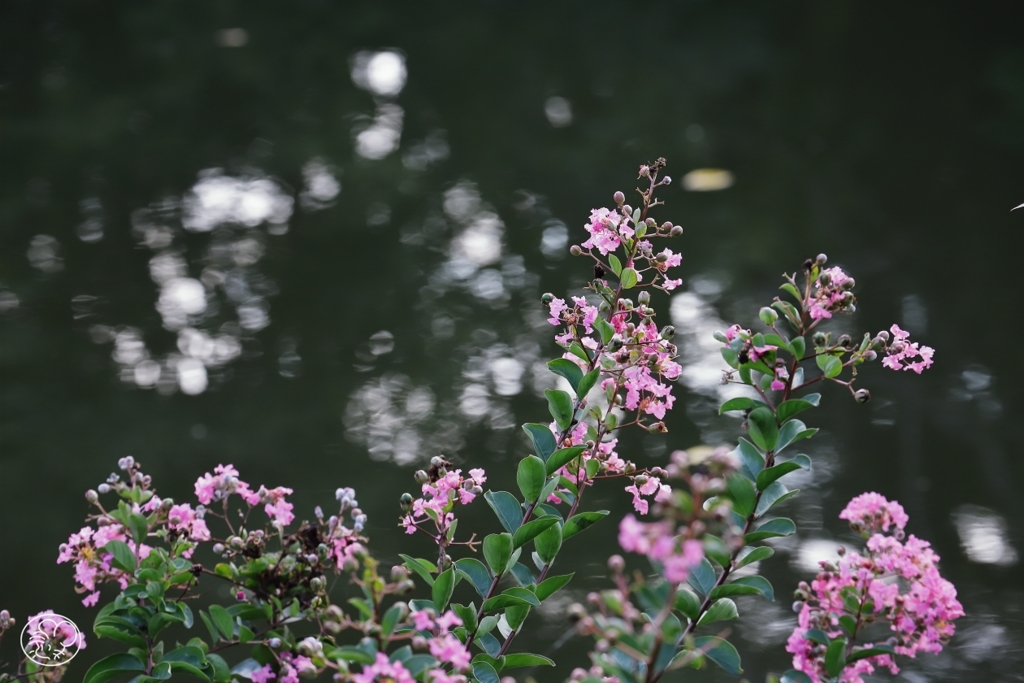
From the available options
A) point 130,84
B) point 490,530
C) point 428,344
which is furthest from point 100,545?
point 130,84

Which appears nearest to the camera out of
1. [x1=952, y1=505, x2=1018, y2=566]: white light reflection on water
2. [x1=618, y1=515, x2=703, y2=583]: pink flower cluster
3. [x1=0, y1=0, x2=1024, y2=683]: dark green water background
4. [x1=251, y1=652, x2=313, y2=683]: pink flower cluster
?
[x1=618, y1=515, x2=703, y2=583]: pink flower cluster

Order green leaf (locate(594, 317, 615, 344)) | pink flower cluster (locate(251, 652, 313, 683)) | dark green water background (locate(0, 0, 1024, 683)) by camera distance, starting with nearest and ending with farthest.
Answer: pink flower cluster (locate(251, 652, 313, 683))
green leaf (locate(594, 317, 615, 344))
dark green water background (locate(0, 0, 1024, 683))

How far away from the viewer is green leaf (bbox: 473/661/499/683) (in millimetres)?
681

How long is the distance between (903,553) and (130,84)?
2722 millimetres

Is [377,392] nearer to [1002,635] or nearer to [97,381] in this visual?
[97,381]

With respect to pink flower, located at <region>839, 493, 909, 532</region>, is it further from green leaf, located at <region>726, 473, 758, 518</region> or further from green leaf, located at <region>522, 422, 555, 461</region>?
green leaf, located at <region>522, 422, 555, 461</region>

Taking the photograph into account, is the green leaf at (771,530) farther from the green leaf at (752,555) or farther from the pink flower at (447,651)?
the pink flower at (447,651)

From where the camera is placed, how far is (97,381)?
193 cm

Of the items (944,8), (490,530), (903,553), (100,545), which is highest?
(944,8)

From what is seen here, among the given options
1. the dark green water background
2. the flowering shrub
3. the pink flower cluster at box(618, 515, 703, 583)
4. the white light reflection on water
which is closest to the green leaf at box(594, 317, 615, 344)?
the flowering shrub

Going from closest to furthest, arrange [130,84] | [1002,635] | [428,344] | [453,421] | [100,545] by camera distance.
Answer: [100,545] → [1002,635] → [453,421] → [428,344] → [130,84]

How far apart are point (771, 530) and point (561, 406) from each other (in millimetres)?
189

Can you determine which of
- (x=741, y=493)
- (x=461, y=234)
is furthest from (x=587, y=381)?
(x=461, y=234)

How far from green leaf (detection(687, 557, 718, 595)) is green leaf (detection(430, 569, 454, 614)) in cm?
17
